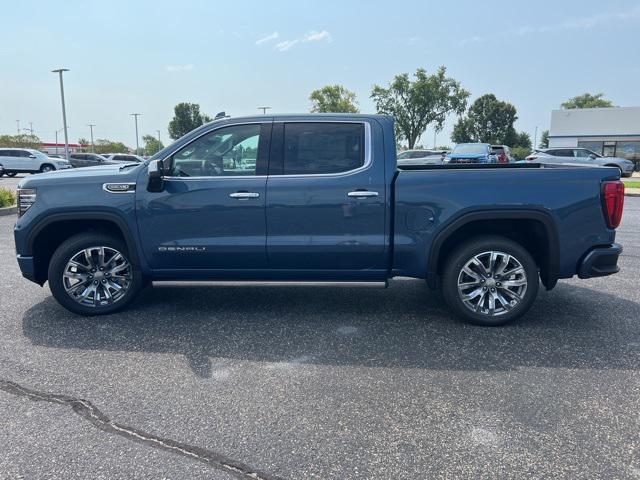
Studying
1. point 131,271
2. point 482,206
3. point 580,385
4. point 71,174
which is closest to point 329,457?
point 580,385

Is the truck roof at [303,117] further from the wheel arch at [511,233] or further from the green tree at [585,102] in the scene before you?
the green tree at [585,102]

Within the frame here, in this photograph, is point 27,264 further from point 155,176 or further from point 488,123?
point 488,123

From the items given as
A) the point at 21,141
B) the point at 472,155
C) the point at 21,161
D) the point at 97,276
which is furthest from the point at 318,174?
the point at 21,141

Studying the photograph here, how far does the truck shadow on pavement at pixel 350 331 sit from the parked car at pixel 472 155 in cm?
1645

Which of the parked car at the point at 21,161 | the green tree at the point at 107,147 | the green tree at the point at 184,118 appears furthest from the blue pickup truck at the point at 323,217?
the green tree at the point at 107,147

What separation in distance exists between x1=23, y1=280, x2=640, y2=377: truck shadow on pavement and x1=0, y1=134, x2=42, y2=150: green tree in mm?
63608

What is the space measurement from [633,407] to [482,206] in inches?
73.7

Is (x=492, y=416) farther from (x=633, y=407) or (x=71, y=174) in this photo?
(x=71, y=174)

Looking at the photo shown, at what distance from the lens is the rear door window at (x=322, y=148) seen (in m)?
4.55

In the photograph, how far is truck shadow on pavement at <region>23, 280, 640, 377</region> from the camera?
391 centimetres

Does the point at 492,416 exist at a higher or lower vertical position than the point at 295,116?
lower

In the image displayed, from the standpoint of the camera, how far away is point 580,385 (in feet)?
11.3

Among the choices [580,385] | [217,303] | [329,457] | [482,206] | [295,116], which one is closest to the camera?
[329,457]

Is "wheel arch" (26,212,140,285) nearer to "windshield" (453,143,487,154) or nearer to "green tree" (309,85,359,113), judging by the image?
"windshield" (453,143,487,154)
